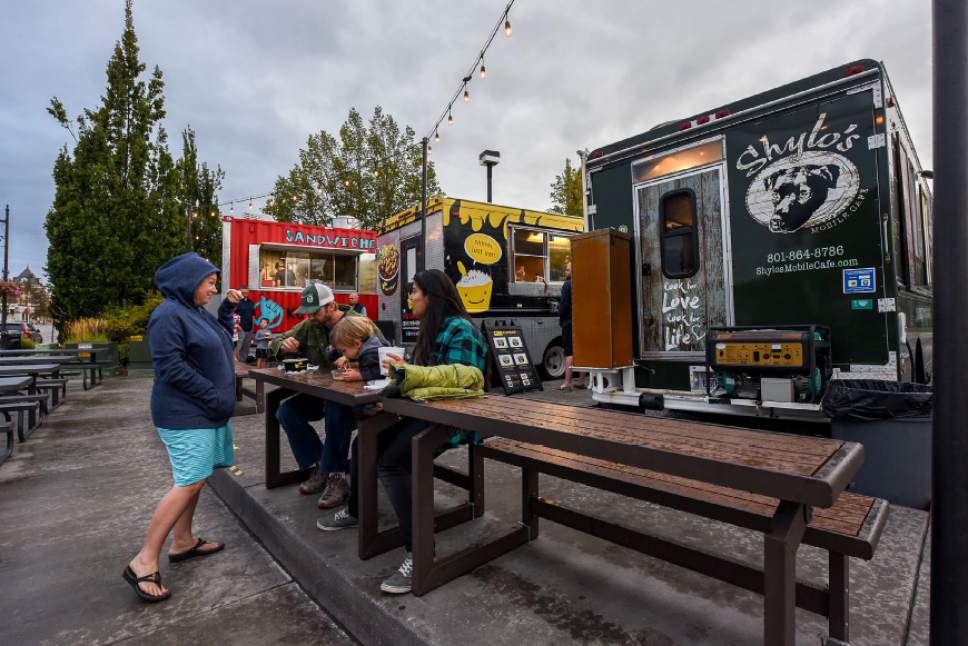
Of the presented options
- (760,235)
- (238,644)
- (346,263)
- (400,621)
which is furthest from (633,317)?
(346,263)

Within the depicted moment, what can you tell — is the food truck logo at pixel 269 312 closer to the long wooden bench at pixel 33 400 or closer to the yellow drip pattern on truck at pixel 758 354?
the long wooden bench at pixel 33 400

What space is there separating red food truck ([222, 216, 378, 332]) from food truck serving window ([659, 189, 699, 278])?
8539 mm


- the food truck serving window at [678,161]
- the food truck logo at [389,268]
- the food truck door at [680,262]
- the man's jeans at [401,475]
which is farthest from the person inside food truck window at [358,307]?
the food truck serving window at [678,161]

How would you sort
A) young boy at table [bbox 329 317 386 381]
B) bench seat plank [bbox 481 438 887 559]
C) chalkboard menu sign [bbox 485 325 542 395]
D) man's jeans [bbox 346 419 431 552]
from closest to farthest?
bench seat plank [bbox 481 438 887 559]
man's jeans [bbox 346 419 431 552]
young boy at table [bbox 329 317 386 381]
chalkboard menu sign [bbox 485 325 542 395]

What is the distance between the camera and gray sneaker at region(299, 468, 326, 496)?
330 cm

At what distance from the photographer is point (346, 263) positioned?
44.3 feet

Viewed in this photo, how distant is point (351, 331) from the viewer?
3.16 meters

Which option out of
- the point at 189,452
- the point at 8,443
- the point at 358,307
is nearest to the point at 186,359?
the point at 189,452

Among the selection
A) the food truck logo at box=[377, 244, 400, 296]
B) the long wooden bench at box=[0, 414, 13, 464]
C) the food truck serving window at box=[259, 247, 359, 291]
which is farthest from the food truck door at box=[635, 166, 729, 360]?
the food truck serving window at box=[259, 247, 359, 291]

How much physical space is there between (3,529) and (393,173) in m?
18.2

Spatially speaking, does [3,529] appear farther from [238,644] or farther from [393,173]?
[393,173]

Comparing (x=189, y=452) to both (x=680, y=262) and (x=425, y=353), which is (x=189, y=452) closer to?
(x=425, y=353)

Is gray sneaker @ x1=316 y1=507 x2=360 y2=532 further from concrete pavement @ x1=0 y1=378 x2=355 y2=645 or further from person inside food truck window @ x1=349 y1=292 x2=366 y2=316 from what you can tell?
person inside food truck window @ x1=349 y1=292 x2=366 y2=316

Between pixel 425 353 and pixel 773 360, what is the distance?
2634 millimetres
